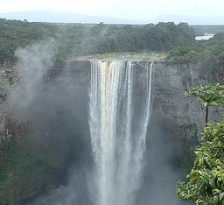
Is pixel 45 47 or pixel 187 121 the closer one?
pixel 187 121

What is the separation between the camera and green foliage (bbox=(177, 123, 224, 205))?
12.0m

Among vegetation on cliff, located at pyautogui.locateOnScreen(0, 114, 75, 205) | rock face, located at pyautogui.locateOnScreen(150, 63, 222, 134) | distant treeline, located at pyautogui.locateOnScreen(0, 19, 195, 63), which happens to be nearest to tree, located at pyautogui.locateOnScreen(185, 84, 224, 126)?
rock face, located at pyautogui.locateOnScreen(150, 63, 222, 134)

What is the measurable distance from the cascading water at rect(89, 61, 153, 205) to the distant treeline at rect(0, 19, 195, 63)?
193 inches

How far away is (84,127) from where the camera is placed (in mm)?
46188

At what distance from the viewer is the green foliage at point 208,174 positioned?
12.0 m

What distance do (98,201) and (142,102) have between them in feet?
29.2

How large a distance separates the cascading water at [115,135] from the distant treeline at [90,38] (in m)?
4.89

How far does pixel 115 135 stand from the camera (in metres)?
45.2

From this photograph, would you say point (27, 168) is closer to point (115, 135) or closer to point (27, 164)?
point (27, 164)

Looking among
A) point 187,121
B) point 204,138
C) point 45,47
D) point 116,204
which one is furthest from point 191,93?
point 45,47

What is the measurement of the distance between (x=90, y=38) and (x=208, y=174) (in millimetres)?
42965

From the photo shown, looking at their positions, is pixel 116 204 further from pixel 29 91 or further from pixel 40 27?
pixel 40 27

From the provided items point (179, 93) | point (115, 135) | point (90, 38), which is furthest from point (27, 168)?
point (90, 38)

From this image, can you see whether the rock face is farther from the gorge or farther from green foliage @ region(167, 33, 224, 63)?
green foliage @ region(167, 33, 224, 63)
